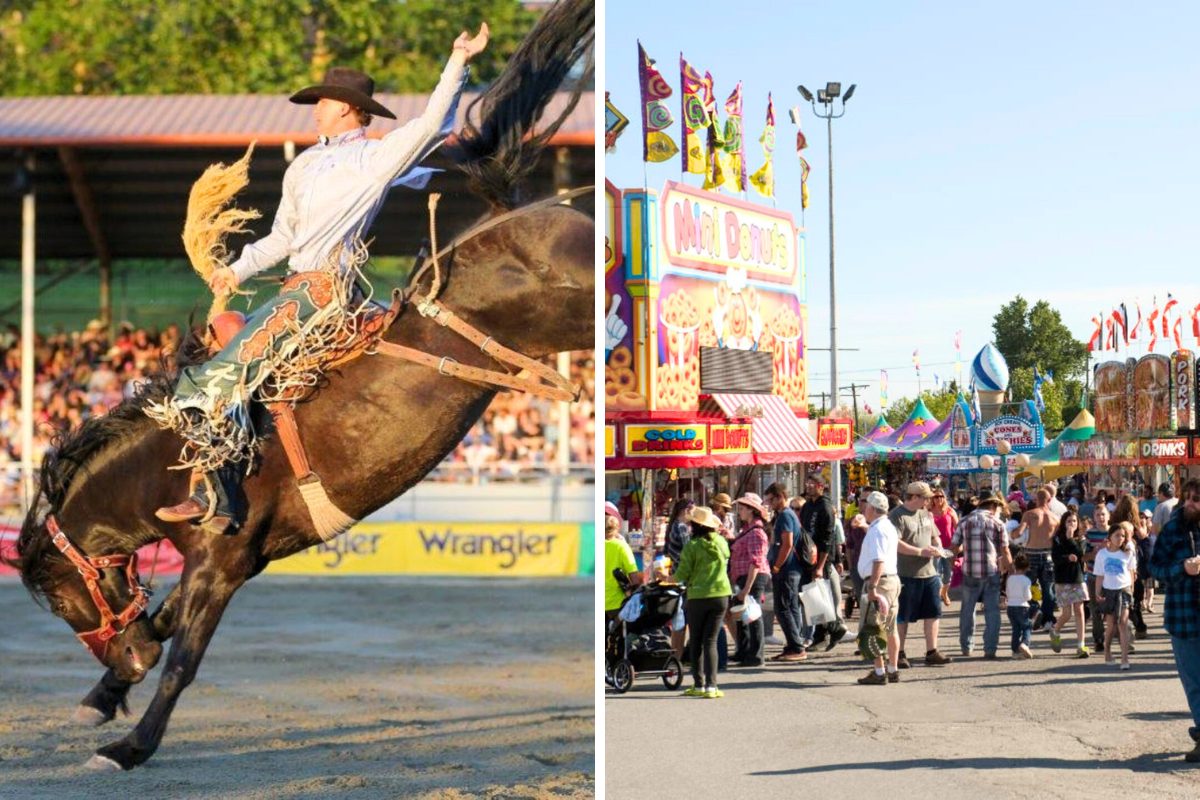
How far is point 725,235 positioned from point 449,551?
5.08 meters

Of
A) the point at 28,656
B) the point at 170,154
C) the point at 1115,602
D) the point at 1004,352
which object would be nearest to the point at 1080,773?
the point at 1115,602

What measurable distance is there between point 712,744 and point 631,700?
1.59 metres

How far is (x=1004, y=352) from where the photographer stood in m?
38.6

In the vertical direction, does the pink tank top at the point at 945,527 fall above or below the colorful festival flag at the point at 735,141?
below

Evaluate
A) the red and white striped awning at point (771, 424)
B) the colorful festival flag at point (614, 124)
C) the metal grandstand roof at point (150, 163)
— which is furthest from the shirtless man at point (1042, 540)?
the colorful festival flag at point (614, 124)

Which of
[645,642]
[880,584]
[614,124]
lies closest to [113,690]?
[614,124]

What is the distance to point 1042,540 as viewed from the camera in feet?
41.3

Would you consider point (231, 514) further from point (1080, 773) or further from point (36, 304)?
point (36, 304)

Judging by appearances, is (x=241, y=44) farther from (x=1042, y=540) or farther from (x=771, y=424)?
(x=1042, y=540)

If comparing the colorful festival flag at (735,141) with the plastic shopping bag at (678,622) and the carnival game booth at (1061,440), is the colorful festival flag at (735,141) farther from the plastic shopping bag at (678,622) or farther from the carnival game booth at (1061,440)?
Answer: the carnival game booth at (1061,440)

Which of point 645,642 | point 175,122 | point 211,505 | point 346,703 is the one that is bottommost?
point 346,703

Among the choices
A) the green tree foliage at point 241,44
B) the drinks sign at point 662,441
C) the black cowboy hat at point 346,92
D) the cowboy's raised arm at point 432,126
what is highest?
the green tree foliage at point 241,44

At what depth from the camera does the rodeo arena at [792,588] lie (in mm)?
7930

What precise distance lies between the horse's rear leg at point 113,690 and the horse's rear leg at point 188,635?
17 cm
